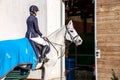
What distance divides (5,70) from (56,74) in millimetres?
3581

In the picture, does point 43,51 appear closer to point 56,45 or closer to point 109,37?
point 56,45

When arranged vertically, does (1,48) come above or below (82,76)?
above

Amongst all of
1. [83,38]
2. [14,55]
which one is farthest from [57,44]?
[83,38]

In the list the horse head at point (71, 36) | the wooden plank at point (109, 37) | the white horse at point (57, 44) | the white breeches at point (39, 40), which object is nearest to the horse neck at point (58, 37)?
the white horse at point (57, 44)

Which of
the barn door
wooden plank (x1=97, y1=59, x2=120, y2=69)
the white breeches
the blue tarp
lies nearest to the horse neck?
the white breeches

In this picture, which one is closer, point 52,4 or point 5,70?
point 5,70

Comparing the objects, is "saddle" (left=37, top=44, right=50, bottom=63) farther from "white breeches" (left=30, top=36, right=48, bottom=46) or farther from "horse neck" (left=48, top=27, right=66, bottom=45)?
"horse neck" (left=48, top=27, right=66, bottom=45)

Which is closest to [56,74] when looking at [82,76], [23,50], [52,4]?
[82,76]

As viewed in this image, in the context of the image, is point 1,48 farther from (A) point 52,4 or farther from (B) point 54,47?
(A) point 52,4

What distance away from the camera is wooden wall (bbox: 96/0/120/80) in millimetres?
9758

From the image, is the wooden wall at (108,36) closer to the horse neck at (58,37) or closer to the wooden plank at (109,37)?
the wooden plank at (109,37)

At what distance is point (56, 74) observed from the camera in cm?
1150

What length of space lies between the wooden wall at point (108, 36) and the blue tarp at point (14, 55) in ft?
7.42

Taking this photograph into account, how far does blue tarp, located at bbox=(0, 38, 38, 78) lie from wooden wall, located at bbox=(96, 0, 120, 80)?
7.42 ft
